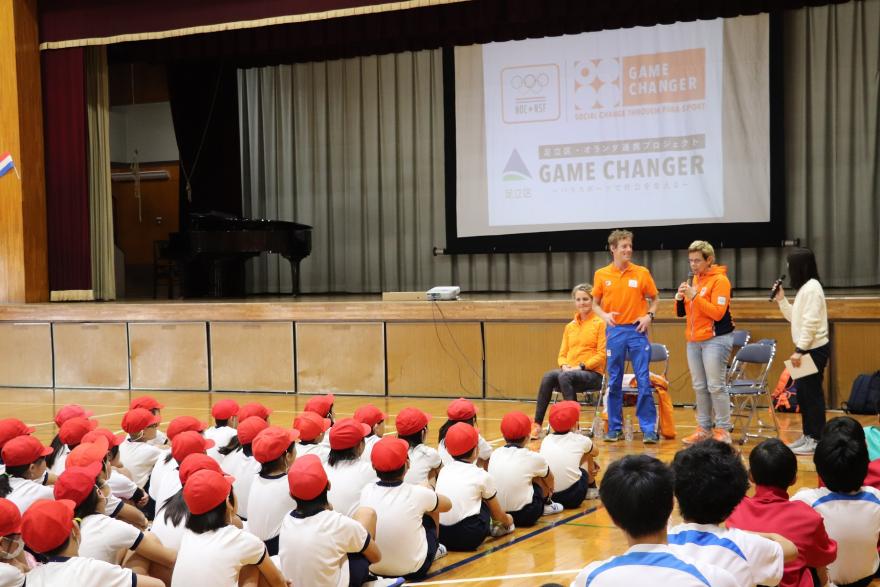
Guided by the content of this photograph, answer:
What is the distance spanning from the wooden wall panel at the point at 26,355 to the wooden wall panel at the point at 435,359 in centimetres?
487

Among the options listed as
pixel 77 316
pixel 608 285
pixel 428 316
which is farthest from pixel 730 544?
pixel 77 316

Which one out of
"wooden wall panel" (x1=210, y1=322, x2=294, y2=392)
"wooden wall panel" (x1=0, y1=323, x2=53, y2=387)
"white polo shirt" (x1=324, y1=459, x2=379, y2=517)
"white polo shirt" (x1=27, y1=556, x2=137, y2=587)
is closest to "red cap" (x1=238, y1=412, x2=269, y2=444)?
"white polo shirt" (x1=324, y1=459, x2=379, y2=517)

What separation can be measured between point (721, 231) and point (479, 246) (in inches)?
138

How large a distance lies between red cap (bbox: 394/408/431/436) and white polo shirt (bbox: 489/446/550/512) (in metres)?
0.62

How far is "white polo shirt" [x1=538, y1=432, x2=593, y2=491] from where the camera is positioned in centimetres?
606

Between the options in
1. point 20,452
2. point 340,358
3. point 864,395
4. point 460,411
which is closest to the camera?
point 20,452

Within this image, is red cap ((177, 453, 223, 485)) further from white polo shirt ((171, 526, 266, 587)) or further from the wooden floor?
the wooden floor

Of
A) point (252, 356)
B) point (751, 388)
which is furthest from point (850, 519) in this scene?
point (252, 356)

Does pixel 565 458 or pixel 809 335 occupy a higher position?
pixel 809 335

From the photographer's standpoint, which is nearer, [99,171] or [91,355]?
[91,355]

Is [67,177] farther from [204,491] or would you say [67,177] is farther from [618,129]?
[204,491]

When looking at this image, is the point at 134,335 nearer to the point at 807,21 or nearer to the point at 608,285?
the point at 608,285

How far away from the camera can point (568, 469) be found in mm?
6055

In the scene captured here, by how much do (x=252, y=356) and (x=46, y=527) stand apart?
8.68m
